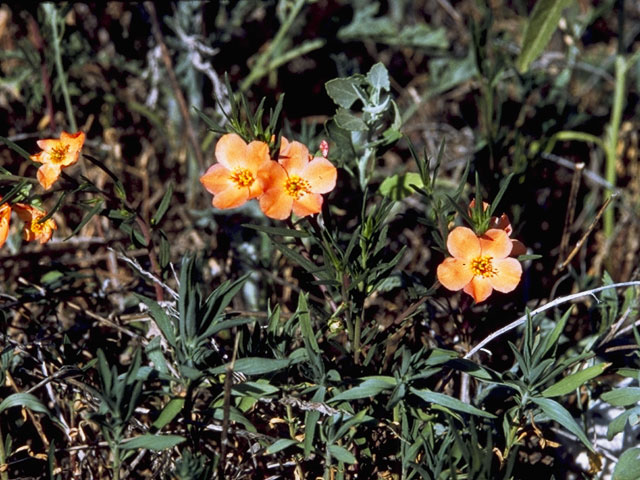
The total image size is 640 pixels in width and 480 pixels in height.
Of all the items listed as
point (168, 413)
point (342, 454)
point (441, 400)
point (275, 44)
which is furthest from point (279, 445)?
point (275, 44)

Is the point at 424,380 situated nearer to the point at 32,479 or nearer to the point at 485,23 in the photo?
the point at 32,479

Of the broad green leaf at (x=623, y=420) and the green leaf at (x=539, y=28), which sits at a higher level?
the green leaf at (x=539, y=28)

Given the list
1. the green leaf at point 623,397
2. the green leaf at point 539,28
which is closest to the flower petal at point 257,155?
the green leaf at point 623,397

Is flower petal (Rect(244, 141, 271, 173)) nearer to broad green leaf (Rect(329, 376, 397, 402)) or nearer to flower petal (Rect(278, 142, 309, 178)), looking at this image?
flower petal (Rect(278, 142, 309, 178))

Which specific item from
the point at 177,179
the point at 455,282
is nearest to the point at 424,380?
the point at 455,282

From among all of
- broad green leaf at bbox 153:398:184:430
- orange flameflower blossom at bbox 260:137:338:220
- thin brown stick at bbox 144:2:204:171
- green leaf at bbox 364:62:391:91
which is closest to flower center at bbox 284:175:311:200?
orange flameflower blossom at bbox 260:137:338:220

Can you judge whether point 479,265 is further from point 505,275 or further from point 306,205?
point 306,205

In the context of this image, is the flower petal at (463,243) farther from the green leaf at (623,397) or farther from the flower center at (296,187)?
the green leaf at (623,397)
